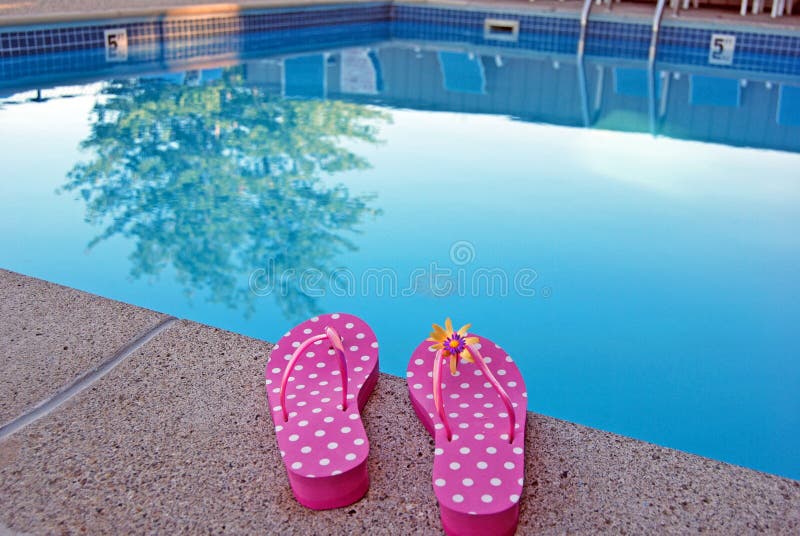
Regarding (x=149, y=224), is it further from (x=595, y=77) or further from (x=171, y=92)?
(x=595, y=77)

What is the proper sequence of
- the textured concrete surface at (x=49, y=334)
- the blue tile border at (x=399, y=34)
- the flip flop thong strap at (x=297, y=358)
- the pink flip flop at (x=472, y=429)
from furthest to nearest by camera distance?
the blue tile border at (x=399, y=34)
the textured concrete surface at (x=49, y=334)
the flip flop thong strap at (x=297, y=358)
the pink flip flop at (x=472, y=429)

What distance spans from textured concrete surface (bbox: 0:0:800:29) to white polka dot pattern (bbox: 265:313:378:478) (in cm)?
514

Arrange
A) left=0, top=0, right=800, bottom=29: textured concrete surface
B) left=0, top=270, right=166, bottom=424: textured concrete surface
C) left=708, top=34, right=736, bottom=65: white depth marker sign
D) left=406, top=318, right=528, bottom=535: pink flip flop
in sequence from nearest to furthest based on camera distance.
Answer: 1. left=406, top=318, right=528, bottom=535: pink flip flop
2. left=0, top=270, right=166, bottom=424: textured concrete surface
3. left=0, top=0, right=800, bottom=29: textured concrete surface
4. left=708, top=34, right=736, bottom=65: white depth marker sign

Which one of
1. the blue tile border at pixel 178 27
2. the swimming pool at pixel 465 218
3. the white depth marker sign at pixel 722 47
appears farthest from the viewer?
the white depth marker sign at pixel 722 47

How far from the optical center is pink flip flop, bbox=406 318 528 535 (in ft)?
3.83

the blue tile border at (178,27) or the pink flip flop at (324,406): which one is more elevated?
the blue tile border at (178,27)

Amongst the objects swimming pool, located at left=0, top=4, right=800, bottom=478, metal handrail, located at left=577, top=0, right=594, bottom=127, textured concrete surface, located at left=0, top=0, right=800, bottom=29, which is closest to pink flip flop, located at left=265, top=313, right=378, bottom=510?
swimming pool, located at left=0, top=4, right=800, bottom=478

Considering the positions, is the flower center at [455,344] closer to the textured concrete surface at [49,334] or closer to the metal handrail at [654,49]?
the textured concrete surface at [49,334]

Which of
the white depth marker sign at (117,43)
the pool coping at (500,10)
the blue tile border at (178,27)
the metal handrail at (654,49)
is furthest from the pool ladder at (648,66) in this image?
the white depth marker sign at (117,43)

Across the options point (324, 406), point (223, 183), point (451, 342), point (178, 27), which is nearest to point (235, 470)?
point (324, 406)

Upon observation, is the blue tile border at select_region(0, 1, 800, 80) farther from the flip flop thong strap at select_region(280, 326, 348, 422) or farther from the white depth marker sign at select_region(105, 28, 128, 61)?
the flip flop thong strap at select_region(280, 326, 348, 422)

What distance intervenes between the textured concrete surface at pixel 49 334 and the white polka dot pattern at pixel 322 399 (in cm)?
41

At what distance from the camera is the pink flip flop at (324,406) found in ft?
4.10

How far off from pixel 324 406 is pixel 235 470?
0.20m
